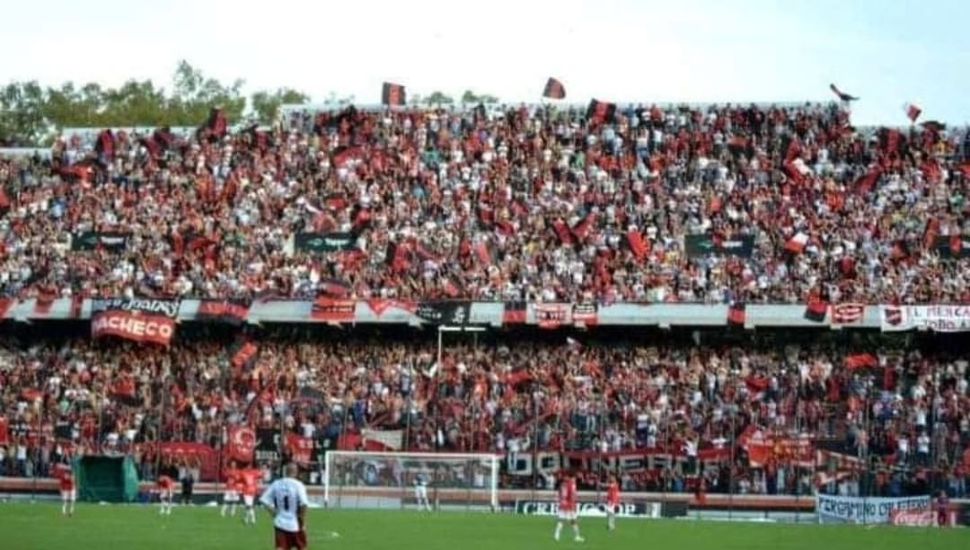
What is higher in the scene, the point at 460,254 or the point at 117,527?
the point at 460,254

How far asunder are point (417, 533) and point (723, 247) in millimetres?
24780

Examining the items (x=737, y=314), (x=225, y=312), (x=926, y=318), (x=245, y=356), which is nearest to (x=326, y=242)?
(x=225, y=312)

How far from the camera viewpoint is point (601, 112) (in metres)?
72.1

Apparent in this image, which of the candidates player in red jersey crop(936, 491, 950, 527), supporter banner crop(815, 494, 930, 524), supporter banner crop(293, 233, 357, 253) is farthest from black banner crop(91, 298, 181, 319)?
player in red jersey crop(936, 491, 950, 527)

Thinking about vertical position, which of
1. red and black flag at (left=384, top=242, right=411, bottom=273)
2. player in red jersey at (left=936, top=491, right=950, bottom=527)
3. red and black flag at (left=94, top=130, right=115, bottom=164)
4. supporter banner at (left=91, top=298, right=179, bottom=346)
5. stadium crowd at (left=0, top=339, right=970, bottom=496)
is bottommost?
player in red jersey at (left=936, top=491, right=950, bottom=527)

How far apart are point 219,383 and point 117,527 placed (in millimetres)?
19878

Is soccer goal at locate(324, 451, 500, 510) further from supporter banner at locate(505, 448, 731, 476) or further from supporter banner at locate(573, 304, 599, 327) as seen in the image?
supporter banner at locate(573, 304, 599, 327)

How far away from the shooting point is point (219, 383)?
208 feet

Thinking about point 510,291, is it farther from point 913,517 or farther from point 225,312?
point 913,517

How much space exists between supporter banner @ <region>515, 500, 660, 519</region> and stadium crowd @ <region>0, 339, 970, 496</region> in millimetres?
797

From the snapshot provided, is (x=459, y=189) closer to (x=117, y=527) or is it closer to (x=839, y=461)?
(x=839, y=461)

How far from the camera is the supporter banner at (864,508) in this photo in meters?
54.1

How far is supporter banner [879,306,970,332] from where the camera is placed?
197 feet

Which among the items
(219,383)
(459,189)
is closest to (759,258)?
(459,189)
